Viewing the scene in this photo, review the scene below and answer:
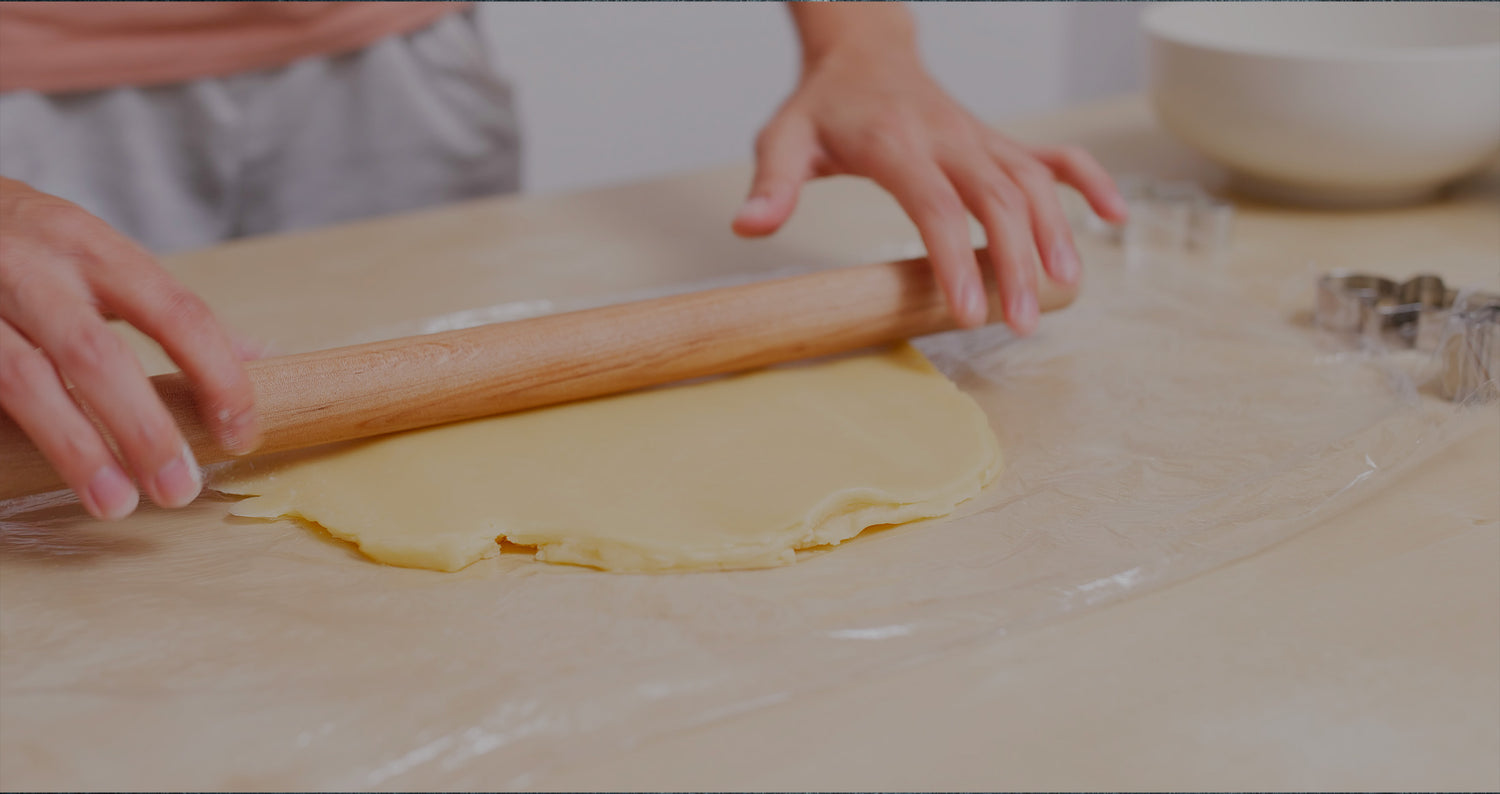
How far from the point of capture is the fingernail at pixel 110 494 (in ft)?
2.68

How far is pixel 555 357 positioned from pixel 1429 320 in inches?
33.2

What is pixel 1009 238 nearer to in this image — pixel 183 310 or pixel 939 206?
pixel 939 206

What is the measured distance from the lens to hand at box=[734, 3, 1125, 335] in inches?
44.8

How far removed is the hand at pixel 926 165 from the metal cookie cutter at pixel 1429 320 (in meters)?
0.24

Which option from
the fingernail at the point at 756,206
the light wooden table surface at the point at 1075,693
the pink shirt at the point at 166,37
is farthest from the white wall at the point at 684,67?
the light wooden table surface at the point at 1075,693

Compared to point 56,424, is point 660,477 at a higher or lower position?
lower

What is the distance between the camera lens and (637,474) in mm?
938

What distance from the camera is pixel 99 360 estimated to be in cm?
79

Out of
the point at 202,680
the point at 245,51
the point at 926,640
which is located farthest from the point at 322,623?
the point at 245,51

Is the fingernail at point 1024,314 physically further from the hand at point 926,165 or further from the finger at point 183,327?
the finger at point 183,327

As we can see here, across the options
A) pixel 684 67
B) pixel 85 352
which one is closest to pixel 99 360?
pixel 85 352

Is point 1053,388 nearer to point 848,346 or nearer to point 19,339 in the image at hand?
point 848,346

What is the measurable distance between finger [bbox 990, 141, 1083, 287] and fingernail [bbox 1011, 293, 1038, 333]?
0.06 metres

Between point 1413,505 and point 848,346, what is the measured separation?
490 millimetres
